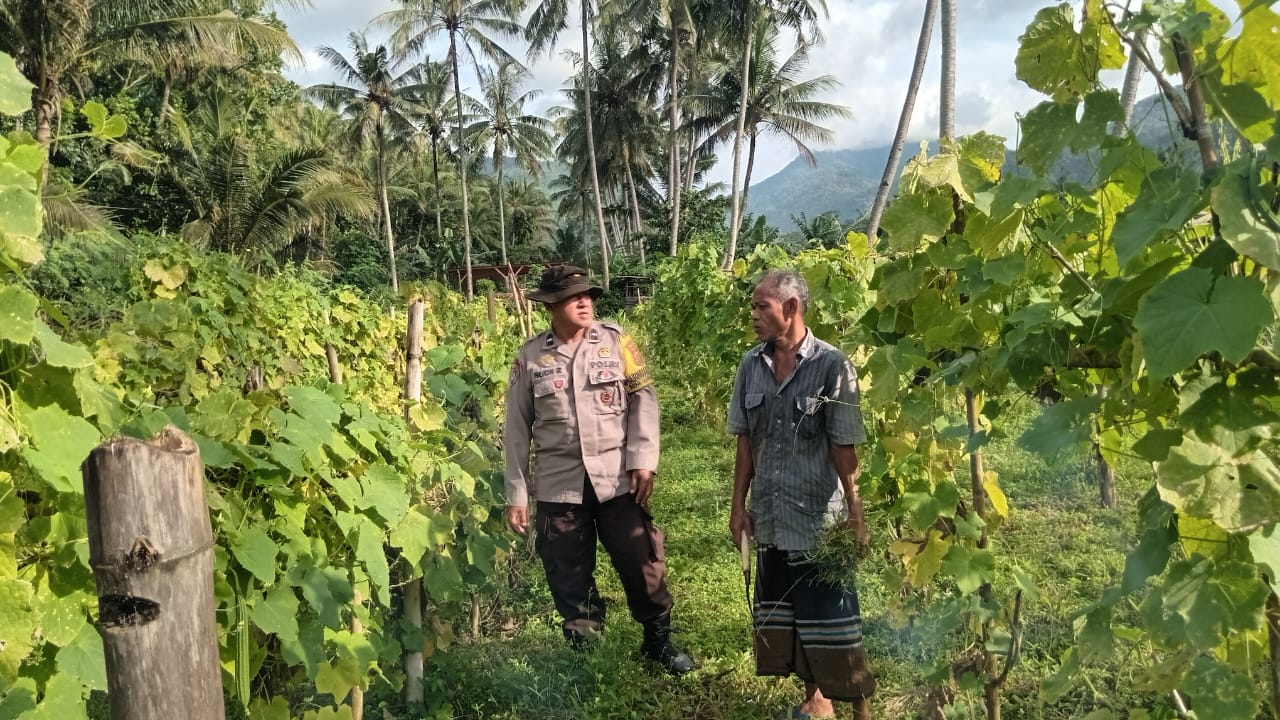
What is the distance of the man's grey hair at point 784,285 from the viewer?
2.58 m

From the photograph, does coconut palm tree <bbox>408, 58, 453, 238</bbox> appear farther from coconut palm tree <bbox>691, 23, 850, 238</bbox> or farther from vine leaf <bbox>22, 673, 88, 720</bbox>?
vine leaf <bbox>22, 673, 88, 720</bbox>

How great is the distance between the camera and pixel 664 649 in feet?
10.6

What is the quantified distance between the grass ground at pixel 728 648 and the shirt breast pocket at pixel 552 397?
3.28 ft

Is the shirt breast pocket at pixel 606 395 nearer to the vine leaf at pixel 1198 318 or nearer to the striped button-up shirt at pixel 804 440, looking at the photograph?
the striped button-up shirt at pixel 804 440

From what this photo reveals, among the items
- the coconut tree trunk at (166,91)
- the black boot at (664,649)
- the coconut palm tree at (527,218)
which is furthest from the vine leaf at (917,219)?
the coconut palm tree at (527,218)

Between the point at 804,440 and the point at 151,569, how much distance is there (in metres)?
2.01

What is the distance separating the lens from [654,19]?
2900 centimetres

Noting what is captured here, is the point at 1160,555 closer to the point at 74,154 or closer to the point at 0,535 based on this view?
the point at 0,535

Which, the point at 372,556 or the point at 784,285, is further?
the point at 784,285

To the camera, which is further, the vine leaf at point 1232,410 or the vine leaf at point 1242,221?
the vine leaf at point 1232,410

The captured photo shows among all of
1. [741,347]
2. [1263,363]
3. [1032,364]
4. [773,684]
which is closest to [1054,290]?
[1032,364]

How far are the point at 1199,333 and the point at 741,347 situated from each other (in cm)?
545

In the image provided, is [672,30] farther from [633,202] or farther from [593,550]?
[593,550]

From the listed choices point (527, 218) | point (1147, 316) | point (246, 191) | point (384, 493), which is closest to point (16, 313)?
point (384, 493)
